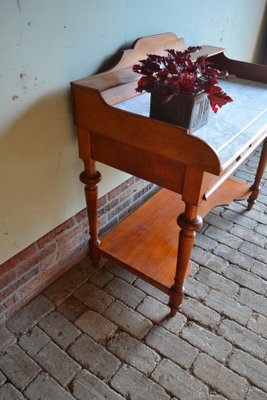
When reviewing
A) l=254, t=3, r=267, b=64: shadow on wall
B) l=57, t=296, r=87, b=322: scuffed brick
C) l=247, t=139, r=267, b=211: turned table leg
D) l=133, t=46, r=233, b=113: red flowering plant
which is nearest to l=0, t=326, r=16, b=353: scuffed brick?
l=57, t=296, r=87, b=322: scuffed brick

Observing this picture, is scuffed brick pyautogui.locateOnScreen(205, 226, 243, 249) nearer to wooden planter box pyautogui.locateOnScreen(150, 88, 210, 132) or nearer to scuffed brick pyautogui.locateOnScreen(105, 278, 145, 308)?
scuffed brick pyautogui.locateOnScreen(105, 278, 145, 308)

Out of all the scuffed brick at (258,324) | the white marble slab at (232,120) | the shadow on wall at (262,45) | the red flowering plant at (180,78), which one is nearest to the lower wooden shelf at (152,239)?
the scuffed brick at (258,324)

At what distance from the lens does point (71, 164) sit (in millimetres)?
1609

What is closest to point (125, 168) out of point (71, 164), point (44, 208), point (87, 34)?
point (71, 164)

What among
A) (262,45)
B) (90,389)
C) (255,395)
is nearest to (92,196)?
(90,389)

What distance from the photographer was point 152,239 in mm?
1927

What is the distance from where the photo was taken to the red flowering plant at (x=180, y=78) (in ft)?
3.95

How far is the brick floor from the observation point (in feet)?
4.62

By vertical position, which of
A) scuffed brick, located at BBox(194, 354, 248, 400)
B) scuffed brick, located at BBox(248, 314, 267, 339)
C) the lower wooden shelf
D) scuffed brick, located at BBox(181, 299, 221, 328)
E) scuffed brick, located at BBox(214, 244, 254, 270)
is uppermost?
the lower wooden shelf

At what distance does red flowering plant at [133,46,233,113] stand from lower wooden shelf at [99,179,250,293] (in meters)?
0.86

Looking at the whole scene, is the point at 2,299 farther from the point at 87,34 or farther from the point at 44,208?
the point at 87,34

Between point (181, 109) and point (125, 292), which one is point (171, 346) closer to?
point (125, 292)

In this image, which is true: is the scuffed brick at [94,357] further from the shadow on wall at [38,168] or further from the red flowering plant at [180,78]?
the red flowering plant at [180,78]

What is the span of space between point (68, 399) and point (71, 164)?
1.00 m
